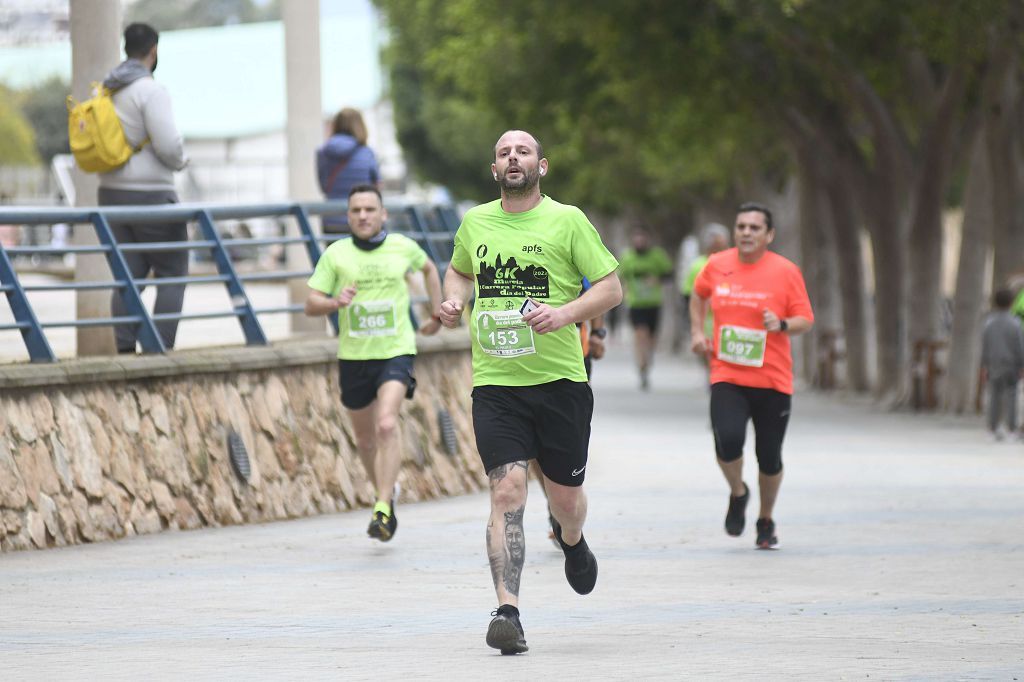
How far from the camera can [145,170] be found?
41.2 ft

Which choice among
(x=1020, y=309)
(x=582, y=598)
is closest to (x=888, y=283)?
(x=1020, y=309)

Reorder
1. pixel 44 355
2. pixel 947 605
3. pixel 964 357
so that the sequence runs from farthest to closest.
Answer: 1. pixel 964 357
2. pixel 44 355
3. pixel 947 605

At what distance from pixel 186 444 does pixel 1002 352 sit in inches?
420

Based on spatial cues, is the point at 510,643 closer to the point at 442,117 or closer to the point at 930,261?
the point at 930,261

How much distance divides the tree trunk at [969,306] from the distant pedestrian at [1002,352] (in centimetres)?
384

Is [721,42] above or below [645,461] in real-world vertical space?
above

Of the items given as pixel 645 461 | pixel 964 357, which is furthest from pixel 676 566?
pixel 964 357

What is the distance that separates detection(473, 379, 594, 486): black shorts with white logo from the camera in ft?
25.2

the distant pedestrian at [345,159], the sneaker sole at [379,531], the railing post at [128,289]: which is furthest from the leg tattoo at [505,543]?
the distant pedestrian at [345,159]

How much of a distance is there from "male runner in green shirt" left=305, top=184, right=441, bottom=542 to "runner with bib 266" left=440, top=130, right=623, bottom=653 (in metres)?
3.19

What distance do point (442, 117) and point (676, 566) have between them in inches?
2233

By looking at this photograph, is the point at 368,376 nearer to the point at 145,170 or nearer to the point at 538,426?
the point at 145,170

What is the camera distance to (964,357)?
24.5 m

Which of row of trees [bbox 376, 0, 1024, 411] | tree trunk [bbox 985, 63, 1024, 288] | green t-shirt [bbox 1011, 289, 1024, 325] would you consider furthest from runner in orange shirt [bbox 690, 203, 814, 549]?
tree trunk [bbox 985, 63, 1024, 288]
